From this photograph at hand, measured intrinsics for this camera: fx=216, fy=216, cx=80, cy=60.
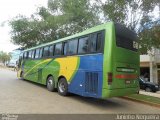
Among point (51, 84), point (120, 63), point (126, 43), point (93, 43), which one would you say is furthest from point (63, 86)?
point (126, 43)

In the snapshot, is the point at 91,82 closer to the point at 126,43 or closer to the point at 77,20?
the point at 126,43

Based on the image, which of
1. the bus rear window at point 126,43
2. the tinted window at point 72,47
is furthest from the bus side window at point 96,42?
the tinted window at point 72,47

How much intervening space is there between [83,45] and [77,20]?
1012 centimetres

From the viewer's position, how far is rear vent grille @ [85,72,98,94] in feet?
28.8

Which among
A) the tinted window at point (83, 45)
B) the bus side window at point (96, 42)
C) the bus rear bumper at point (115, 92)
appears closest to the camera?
the bus rear bumper at point (115, 92)

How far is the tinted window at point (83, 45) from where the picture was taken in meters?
9.71


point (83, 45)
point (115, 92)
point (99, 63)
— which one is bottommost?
point (115, 92)

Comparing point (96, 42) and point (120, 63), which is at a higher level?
point (96, 42)

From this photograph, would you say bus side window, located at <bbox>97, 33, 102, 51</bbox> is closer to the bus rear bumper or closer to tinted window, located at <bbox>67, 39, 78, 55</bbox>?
the bus rear bumper

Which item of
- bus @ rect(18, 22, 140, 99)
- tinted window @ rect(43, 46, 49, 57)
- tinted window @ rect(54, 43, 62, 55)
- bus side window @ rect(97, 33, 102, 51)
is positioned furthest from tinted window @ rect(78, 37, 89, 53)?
tinted window @ rect(43, 46, 49, 57)

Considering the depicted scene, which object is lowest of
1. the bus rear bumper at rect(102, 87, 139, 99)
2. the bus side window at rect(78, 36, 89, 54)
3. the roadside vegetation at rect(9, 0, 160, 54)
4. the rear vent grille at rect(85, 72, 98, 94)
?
the bus rear bumper at rect(102, 87, 139, 99)

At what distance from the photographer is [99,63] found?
28.4 feet

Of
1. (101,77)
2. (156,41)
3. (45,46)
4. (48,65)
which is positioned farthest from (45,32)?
(101,77)

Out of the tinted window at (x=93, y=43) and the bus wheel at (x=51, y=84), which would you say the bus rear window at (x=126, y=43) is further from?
the bus wheel at (x=51, y=84)
